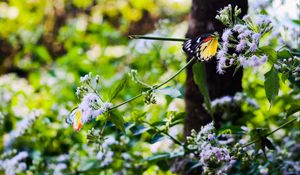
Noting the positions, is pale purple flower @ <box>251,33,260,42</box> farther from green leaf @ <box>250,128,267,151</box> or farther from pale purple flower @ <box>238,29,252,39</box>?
green leaf @ <box>250,128,267,151</box>

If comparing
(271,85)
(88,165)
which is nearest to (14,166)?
(88,165)

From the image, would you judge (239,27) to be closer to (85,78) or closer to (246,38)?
(246,38)

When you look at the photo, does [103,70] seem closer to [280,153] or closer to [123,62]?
[123,62]

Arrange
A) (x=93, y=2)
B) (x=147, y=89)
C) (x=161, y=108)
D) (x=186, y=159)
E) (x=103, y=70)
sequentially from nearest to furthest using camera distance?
(x=147, y=89)
(x=186, y=159)
(x=161, y=108)
(x=103, y=70)
(x=93, y=2)

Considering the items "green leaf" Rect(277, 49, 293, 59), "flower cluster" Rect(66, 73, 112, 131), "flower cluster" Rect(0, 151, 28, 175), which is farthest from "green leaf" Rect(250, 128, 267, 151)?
"flower cluster" Rect(0, 151, 28, 175)

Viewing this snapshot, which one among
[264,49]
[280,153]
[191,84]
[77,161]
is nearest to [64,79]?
[77,161]
